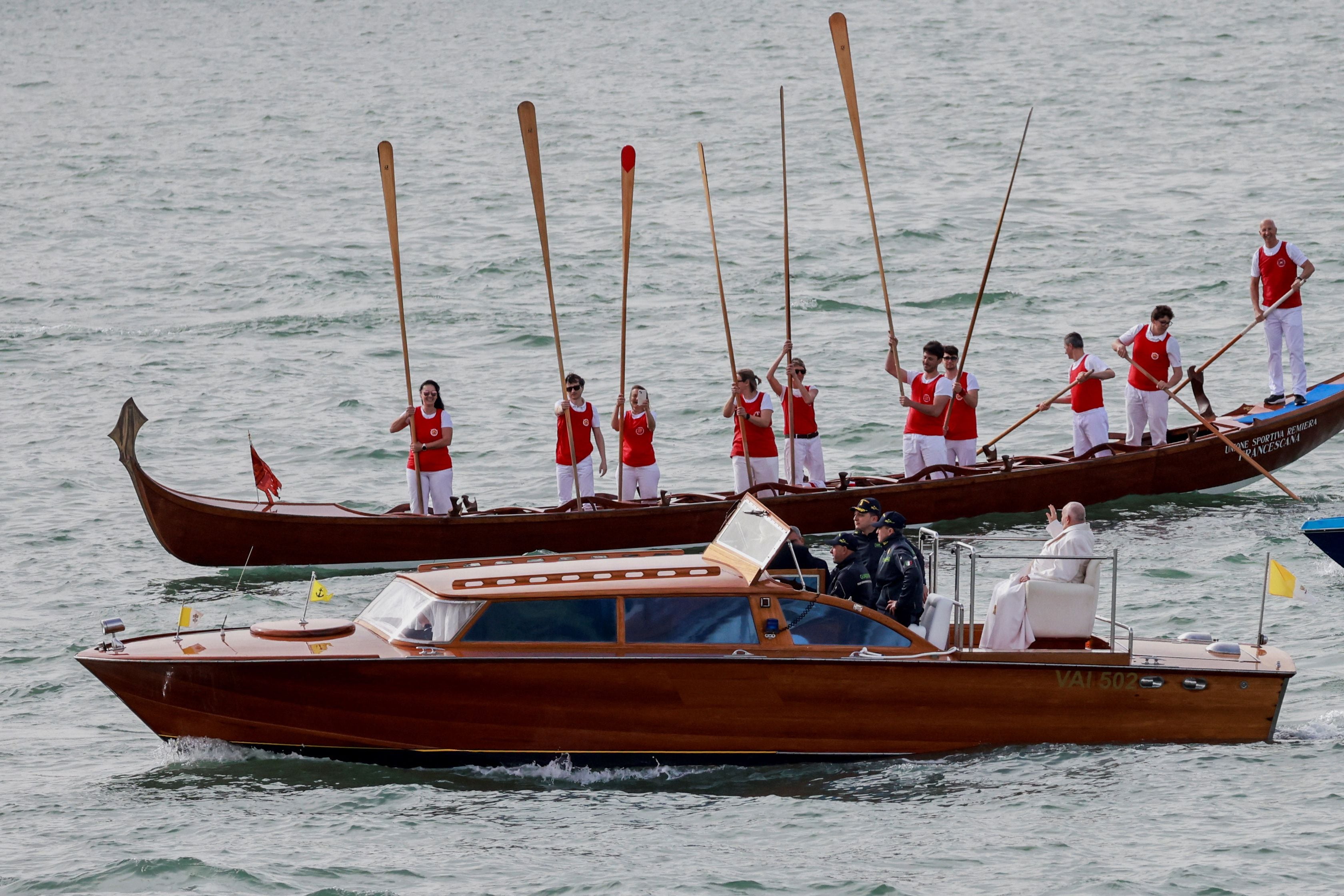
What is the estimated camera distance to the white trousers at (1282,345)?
62.5ft

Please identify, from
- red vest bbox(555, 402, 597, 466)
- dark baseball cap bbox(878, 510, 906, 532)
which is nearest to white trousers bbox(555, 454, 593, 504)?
red vest bbox(555, 402, 597, 466)

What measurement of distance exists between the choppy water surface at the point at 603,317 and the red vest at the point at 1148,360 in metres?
1.36

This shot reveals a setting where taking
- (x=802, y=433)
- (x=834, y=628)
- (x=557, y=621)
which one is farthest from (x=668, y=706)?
(x=802, y=433)

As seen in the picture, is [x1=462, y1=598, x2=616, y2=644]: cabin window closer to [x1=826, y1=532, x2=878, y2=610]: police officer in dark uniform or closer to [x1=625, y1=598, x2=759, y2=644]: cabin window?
[x1=625, y1=598, x2=759, y2=644]: cabin window

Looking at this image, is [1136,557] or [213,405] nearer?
[1136,557]

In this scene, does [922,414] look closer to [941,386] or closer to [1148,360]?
[941,386]

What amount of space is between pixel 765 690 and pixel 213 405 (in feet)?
54.7

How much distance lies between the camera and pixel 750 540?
11508 mm

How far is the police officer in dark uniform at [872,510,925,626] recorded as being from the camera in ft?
37.4

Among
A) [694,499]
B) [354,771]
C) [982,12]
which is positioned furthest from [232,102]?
[354,771]

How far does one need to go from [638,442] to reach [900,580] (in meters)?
6.13

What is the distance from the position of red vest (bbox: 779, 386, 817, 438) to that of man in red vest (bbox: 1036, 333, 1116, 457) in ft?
8.11

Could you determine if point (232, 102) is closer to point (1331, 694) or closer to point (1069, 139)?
point (1069, 139)

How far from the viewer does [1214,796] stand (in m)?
10.8
